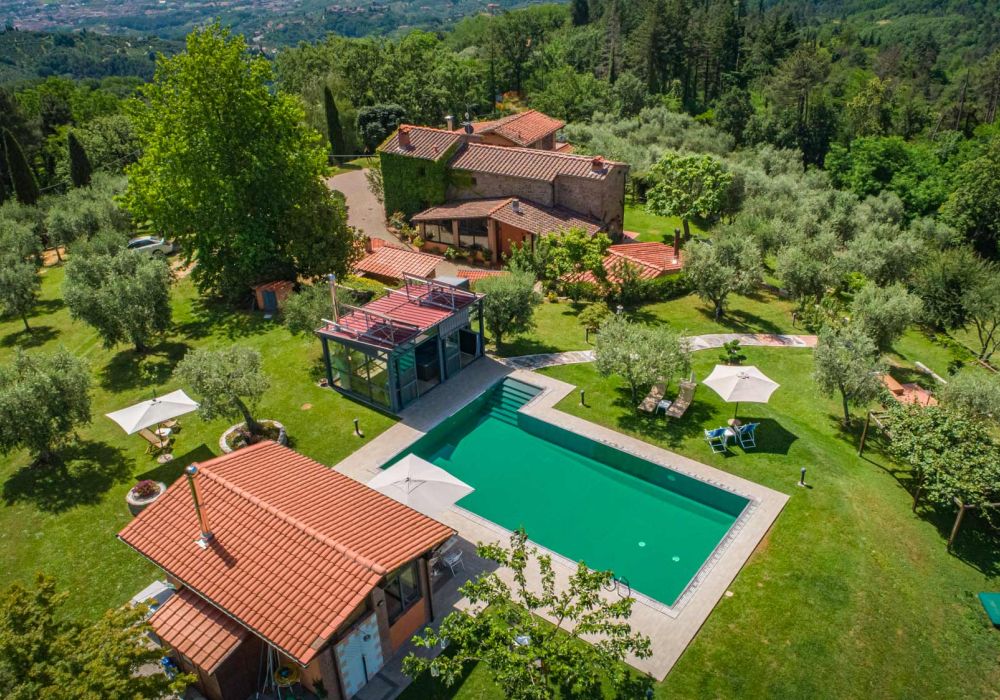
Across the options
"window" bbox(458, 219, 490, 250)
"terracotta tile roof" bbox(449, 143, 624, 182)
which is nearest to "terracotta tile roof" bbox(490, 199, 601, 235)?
"window" bbox(458, 219, 490, 250)

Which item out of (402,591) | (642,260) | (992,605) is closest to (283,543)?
(402,591)

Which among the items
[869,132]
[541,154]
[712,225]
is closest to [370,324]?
[541,154]

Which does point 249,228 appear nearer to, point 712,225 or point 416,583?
point 416,583

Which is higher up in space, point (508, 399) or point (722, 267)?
point (722, 267)

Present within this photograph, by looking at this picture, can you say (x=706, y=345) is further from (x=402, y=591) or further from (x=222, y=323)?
(x=222, y=323)

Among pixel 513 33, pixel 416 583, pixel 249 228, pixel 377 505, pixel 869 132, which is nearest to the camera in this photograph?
pixel 416 583

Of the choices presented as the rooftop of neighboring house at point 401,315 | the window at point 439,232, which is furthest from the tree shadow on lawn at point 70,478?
the window at point 439,232

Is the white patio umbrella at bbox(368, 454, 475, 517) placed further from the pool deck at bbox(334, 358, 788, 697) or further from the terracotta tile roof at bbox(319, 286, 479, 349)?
the terracotta tile roof at bbox(319, 286, 479, 349)
